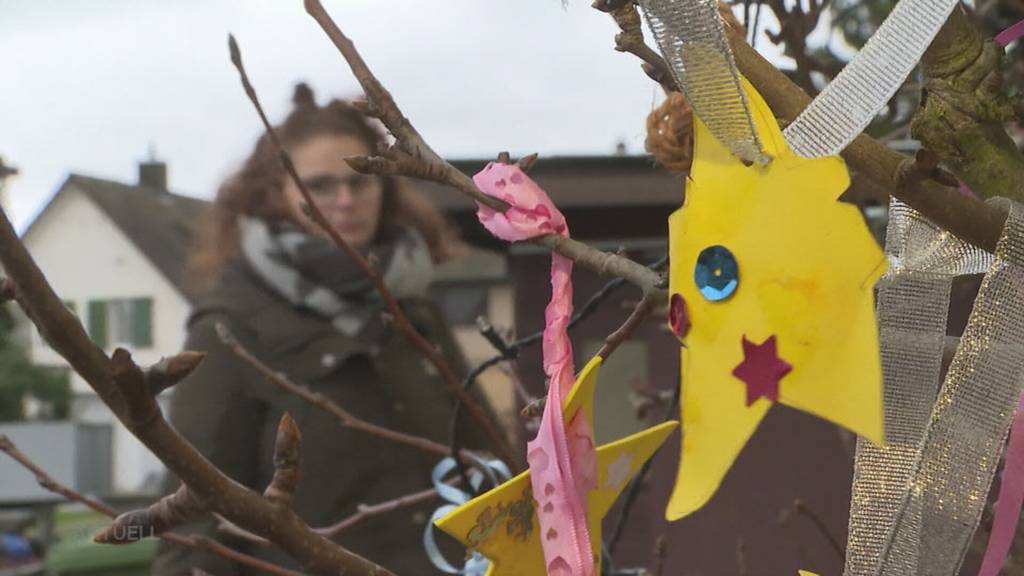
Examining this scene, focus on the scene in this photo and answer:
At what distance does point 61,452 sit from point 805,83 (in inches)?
211

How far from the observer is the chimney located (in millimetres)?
13391

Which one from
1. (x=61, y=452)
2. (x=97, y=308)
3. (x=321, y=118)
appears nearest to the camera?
(x=321, y=118)

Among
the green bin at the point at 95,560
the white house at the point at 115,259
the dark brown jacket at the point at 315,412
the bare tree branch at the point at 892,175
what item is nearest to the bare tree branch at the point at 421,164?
the bare tree branch at the point at 892,175

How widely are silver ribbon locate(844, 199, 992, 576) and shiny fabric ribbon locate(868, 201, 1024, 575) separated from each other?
1.4 inches

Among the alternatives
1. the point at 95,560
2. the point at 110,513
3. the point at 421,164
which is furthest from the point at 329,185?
the point at 95,560

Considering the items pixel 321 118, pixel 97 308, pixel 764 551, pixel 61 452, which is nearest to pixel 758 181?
pixel 321 118

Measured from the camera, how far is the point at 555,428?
0.56m

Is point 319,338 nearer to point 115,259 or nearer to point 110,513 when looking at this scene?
point 110,513

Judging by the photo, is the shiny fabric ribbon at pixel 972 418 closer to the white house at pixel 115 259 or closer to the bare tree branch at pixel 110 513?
the bare tree branch at pixel 110 513

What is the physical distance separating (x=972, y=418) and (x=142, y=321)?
10.8m

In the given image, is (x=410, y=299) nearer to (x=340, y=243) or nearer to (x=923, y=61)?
(x=340, y=243)

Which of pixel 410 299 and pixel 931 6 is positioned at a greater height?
pixel 931 6

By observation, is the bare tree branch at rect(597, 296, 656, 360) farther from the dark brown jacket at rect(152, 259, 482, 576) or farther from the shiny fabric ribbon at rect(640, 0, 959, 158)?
the dark brown jacket at rect(152, 259, 482, 576)

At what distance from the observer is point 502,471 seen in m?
0.98
